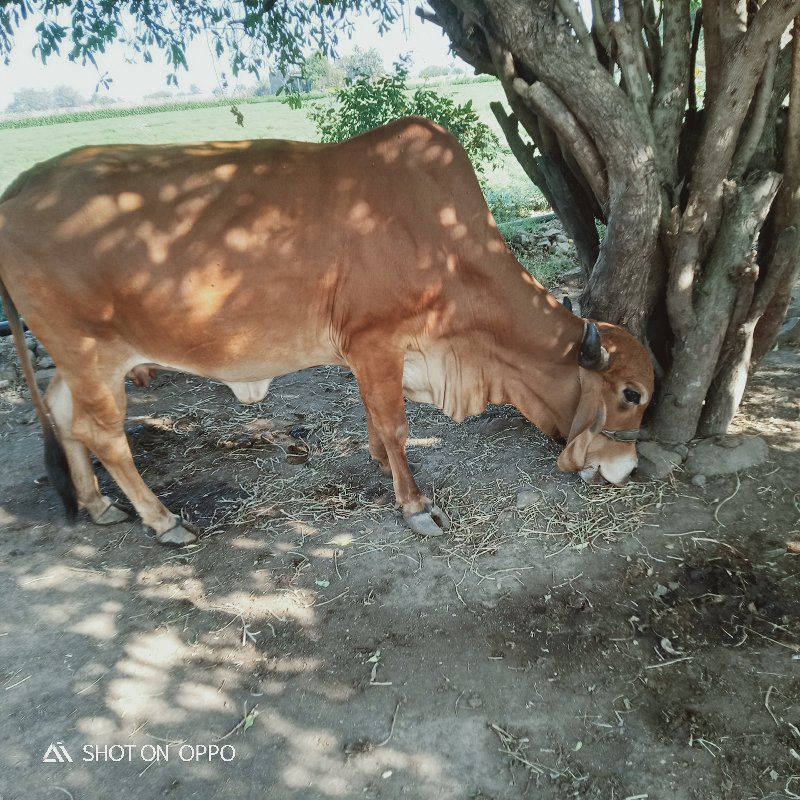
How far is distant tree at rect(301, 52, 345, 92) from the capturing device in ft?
21.1

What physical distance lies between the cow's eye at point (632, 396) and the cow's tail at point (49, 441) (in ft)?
9.92

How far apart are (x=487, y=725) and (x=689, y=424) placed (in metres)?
2.27

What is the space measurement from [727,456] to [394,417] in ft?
6.28

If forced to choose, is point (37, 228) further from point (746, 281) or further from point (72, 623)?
point (746, 281)

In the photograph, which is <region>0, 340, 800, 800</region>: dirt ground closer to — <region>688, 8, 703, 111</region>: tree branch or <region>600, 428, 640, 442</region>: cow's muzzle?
<region>600, 428, 640, 442</region>: cow's muzzle

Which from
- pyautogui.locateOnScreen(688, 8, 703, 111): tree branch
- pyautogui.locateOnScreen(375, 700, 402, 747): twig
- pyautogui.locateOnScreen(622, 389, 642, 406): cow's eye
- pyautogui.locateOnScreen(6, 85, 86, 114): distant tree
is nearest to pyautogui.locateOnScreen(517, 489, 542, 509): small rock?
pyautogui.locateOnScreen(622, 389, 642, 406): cow's eye

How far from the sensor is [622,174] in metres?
3.44

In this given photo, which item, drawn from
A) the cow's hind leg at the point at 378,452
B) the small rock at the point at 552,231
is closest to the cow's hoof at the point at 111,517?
the cow's hind leg at the point at 378,452

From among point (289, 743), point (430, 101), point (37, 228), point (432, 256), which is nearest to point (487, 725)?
point (289, 743)

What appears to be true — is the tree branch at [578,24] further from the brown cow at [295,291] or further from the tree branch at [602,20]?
the brown cow at [295,291]

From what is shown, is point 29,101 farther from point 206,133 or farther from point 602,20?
point 602,20

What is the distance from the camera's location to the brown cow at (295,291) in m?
3.11

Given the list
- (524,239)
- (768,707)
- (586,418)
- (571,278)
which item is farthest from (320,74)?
(768,707)

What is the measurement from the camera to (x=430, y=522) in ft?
11.7
